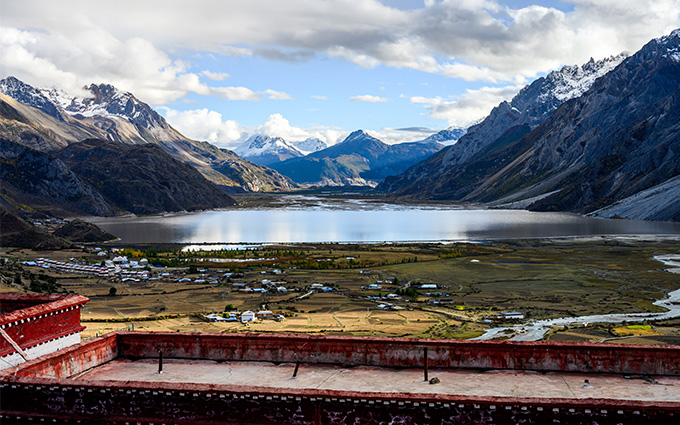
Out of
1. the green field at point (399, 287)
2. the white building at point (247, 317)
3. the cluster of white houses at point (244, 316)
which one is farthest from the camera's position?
the cluster of white houses at point (244, 316)

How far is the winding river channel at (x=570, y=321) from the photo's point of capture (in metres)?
52.9

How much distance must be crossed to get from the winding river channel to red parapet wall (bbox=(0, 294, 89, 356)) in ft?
127

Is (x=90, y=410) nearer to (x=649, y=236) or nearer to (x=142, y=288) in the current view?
(x=142, y=288)

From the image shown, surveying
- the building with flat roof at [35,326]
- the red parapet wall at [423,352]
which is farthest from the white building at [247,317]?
the red parapet wall at [423,352]

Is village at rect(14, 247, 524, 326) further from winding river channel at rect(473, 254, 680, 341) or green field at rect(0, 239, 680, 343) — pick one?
winding river channel at rect(473, 254, 680, 341)

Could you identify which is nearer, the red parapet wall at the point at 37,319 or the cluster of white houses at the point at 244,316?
the red parapet wall at the point at 37,319

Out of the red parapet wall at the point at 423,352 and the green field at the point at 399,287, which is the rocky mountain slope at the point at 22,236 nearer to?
the green field at the point at 399,287

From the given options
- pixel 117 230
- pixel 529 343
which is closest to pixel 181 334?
pixel 529 343

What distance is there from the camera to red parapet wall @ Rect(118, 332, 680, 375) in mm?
18109

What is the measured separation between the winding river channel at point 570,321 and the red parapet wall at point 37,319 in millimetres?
38612

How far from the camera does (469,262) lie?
11219 centimetres

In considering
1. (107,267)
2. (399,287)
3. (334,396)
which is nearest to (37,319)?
(334,396)

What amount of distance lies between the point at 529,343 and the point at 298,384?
708 centimetres

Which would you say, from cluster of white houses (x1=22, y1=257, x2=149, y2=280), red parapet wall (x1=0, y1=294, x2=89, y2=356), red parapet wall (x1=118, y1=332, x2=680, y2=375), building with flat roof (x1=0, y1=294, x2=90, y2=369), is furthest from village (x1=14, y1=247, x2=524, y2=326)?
red parapet wall (x1=118, y1=332, x2=680, y2=375)
